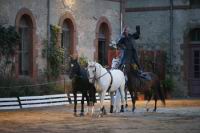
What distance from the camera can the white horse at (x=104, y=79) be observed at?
20.4 meters

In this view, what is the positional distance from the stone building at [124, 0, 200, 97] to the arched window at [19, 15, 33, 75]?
33.0ft

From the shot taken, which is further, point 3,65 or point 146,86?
point 3,65

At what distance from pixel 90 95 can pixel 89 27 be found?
13021 millimetres

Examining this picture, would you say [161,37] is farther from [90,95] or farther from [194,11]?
[90,95]

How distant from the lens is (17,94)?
25.7m

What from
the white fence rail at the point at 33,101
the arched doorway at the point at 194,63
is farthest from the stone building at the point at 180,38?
the white fence rail at the point at 33,101

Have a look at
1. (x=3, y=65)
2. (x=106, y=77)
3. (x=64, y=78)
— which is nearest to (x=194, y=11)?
(x=64, y=78)

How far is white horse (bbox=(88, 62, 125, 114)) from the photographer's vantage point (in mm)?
20422

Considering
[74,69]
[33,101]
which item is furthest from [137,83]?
[33,101]

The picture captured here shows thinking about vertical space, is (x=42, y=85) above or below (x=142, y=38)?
below

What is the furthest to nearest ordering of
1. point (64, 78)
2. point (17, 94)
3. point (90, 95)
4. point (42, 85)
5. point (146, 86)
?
point (64, 78), point (42, 85), point (17, 94), point (146, 86), point (90, 95)

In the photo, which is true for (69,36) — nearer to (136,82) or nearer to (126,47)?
(126,47)

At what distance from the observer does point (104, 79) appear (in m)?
20.8

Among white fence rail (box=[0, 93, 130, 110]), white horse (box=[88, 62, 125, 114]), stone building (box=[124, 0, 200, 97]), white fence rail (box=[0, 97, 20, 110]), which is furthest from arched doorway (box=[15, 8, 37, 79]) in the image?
stone building (box=[124, 0, 200, 97])
